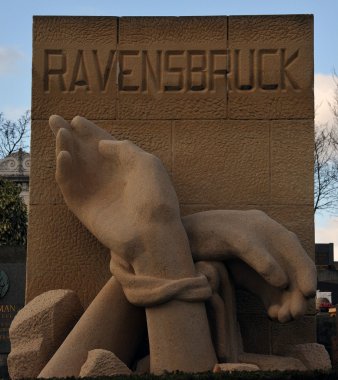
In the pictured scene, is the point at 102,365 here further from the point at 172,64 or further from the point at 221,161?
the point at 172,64

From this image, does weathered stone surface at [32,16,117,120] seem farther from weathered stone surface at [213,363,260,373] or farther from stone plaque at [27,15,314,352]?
weathered stone surface at [213,363,260,373]

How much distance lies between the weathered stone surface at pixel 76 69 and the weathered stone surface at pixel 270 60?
131 centimetres

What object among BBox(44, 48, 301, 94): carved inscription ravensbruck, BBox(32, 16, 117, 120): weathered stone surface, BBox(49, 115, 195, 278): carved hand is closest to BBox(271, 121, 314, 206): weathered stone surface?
BBox(44, 48, 301, 94): carved inscription ravensbruck

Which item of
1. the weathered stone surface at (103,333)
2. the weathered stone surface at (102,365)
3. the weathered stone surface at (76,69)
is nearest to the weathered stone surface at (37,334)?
the weathered stone surface at (103,333)

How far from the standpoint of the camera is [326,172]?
98.3 feet

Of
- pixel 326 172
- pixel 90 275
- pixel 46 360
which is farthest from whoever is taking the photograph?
pixel 326 172

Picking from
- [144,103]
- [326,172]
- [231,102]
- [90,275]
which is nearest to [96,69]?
[144,103]

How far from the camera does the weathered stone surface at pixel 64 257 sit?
31.0 feet

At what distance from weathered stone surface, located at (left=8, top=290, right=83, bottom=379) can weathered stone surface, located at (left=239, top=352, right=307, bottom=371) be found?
1.72 m

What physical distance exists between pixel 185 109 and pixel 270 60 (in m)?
1.04

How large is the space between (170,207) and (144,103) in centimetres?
201

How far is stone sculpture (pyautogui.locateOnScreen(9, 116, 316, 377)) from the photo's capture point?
7941 mm

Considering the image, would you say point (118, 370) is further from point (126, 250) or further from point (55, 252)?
point (55, 252)

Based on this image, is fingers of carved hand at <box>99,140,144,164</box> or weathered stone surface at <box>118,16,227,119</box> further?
weathered stone surface at <box>118,16,227,119</box>
